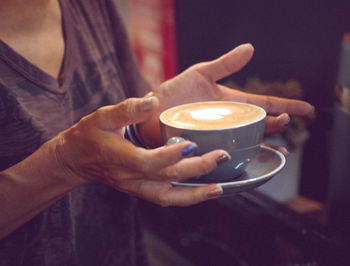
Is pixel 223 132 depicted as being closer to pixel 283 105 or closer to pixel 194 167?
pixel 194 167

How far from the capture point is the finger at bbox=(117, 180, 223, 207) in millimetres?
559

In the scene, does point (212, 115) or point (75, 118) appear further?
point (75, 118)

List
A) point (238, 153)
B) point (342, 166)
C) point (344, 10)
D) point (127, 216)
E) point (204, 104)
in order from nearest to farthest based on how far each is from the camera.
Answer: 1. point (238, 153)
2. point (204, 104)
3. point (342, 166)
4. point (127, 216)
5. point (344, 10)

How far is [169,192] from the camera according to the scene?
1.95 ft

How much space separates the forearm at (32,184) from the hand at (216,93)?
24cm

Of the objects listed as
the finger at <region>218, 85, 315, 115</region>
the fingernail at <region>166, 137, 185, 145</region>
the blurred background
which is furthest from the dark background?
the fingernail at <region>166, 137, 185, 145</region>

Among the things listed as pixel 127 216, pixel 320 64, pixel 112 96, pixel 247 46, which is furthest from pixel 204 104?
pixel 320 64

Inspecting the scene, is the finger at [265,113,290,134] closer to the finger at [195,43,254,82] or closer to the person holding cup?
the person holding cup

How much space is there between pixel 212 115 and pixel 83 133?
0.78 feet

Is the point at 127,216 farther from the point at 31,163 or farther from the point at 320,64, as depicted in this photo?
the point at 320,64

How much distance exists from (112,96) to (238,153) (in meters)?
0.45

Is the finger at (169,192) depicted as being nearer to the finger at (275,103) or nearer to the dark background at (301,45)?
the finger at (275,103)

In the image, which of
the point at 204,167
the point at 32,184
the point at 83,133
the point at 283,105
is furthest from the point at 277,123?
the point at 32,184

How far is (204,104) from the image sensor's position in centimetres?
77
